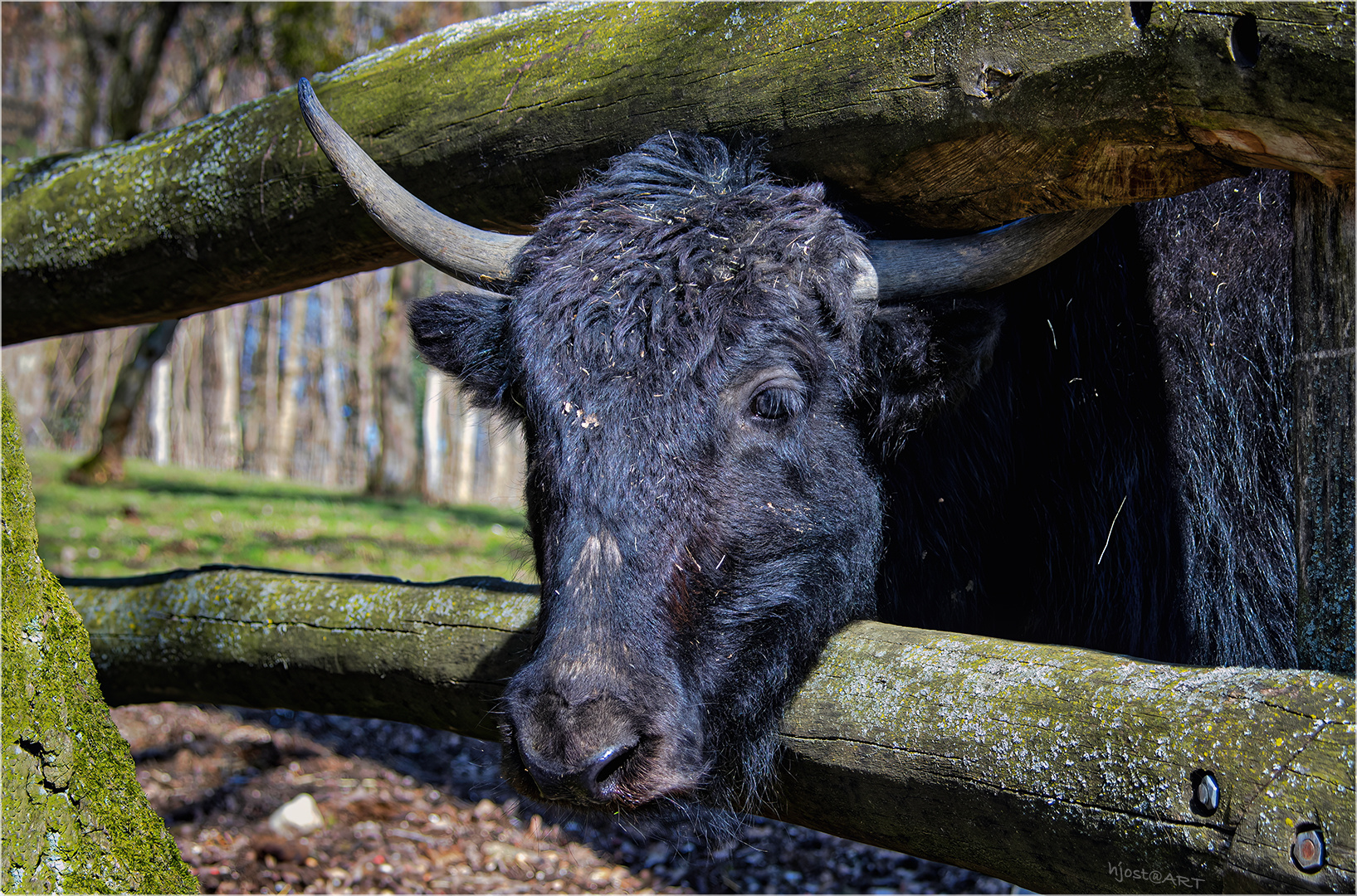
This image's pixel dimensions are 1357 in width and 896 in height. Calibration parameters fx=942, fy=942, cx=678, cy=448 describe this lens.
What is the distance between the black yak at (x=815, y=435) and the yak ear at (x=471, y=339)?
0.02m

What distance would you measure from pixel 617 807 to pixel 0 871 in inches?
41.6

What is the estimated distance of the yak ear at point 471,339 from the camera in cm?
258

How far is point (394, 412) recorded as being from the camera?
50.4 feet

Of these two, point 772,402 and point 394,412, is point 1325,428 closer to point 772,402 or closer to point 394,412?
point 772,402

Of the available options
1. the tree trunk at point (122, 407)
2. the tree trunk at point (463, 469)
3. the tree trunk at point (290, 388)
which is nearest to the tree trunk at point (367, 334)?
the tree trunk at point (290, 388)

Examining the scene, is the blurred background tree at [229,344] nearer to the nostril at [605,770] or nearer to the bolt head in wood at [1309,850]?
the nostril at [605,770]

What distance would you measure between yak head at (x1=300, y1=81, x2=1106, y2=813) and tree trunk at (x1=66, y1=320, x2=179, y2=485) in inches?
388

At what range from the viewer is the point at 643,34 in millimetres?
2342

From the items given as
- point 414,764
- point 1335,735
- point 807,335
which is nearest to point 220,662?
point 414,764

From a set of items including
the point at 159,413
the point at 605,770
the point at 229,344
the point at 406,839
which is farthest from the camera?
the point at 229,344

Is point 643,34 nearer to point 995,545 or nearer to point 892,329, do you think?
point 892,329

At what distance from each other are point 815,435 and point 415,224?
3.85 feet

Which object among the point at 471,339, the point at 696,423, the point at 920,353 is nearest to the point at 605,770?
the point at 696,423

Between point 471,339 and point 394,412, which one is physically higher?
point 471,339
